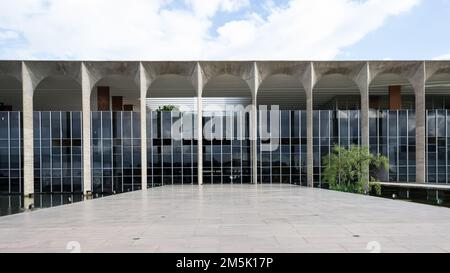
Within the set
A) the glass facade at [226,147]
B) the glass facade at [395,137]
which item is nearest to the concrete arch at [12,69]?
the glass facade at [226,147]

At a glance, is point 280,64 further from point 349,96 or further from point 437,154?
point 437,154

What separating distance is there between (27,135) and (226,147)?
19.2 metres

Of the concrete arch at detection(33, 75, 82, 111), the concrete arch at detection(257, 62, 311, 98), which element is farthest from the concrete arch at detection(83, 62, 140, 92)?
the concrete arch at detection(257, 62, 311, 98)

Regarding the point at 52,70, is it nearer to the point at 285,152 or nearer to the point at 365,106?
the point at 285,152

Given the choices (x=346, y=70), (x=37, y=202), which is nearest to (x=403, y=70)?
(x=346, y=70)

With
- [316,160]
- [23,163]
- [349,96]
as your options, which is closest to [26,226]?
[23,163]

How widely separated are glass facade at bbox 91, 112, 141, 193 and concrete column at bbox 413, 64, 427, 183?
91.8 feet

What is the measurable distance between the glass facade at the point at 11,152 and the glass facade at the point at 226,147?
60.3ft

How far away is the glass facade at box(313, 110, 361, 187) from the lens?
3756 centimetres

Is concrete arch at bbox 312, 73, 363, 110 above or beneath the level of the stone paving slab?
above

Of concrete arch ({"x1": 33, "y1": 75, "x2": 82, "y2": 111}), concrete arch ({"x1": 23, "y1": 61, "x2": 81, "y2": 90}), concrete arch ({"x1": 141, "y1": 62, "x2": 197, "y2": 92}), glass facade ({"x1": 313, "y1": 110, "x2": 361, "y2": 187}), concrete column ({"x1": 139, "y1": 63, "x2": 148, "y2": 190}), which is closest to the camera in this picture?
concrete arch ({"x1": 23, "y1": 61, "x2": 81, "y2": 90})

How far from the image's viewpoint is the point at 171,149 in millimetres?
37062

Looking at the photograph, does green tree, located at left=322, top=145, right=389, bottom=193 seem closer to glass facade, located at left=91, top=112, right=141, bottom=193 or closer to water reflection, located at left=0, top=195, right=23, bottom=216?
glass facade, located at left=91, top=112, right=141, bottom=193

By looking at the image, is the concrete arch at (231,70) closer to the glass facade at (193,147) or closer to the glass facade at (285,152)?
the glass facade at (193,147)
